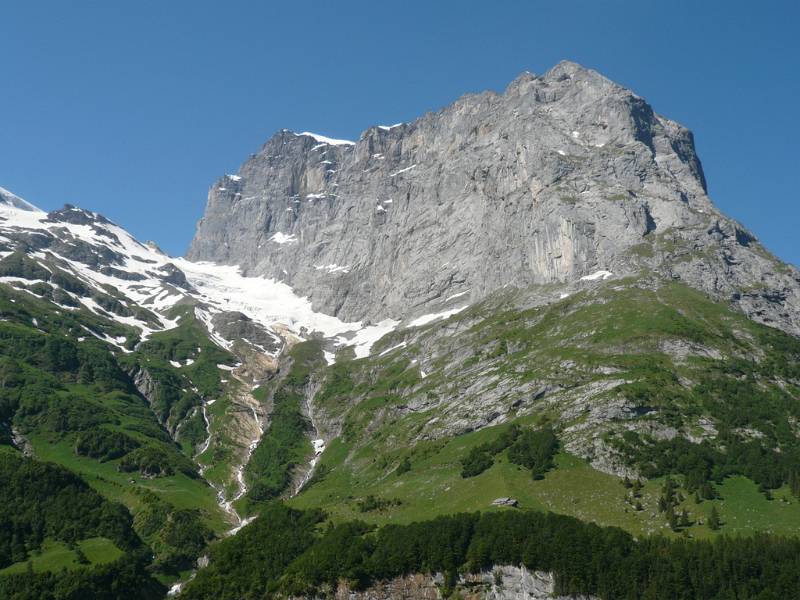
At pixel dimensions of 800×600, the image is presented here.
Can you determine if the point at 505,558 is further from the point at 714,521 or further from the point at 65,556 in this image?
the point at 65,556

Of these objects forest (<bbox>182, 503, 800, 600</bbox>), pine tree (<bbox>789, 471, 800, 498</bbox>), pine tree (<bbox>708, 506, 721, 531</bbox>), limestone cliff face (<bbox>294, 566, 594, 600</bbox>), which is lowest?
limestone cliff face (<bbox>294, 566, 594, 600</bbox>)

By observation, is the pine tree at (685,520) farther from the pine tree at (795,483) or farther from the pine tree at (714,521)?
the pine tree at (795,483)

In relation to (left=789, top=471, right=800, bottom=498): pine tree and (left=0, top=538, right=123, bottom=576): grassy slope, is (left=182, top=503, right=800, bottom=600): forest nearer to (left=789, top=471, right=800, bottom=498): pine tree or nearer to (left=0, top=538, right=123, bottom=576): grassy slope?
(left=789, top=471, right=800, bottom=498): pine tree

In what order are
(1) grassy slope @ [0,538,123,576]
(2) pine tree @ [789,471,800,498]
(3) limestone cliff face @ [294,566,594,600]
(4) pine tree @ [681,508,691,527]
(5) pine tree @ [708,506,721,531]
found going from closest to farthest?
(5) pine tree @ [708,506,721,531]
(3) limestone cliff face @ [294,566,594,600]
(4) pine tree @ [681,508,691,527]
(2) pine tree @ [789,471,800,498]
(1) grassy slope @ [0,538,123,576]

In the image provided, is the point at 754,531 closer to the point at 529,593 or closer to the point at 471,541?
the point at 529,593

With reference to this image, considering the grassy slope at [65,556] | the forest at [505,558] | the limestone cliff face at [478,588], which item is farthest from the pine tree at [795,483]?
the grassy slope at [65,556]

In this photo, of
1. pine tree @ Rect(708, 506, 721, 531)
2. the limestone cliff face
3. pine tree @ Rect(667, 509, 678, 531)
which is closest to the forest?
the limestone cliff face

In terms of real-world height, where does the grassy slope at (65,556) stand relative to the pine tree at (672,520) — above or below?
below

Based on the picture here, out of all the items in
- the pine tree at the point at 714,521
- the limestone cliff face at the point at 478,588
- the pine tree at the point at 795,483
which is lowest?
the limestone cliff face at the point at 478,588

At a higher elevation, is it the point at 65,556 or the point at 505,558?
the point at 505,558

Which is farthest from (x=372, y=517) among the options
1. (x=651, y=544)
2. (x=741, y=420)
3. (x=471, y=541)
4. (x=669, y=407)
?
(x=741, y=420)

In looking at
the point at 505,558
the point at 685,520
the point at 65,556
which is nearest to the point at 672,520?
the point at 685,520

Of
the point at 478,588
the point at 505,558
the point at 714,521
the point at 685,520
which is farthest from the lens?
the point at 478,588

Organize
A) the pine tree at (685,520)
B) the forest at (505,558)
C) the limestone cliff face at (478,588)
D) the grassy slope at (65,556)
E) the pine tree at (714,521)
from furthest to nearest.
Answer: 1. the grassy slope at (65,556)
2. the pine tree at (685,520)
3. the limestone cliff face at (478,588)
4. the pine tree at (714,521)
5. the forest at (505,558)
